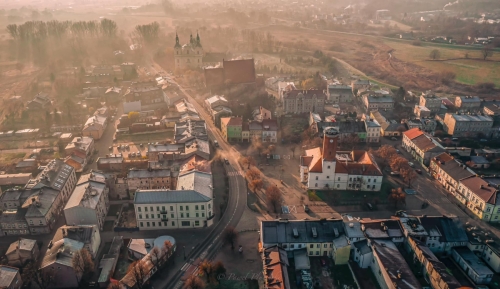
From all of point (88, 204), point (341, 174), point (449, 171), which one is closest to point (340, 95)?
point (449, 171)

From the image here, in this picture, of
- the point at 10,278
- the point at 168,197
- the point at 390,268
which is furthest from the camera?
the point at 168,197

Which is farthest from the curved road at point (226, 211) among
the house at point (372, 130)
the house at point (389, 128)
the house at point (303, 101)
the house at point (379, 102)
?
the house at point (379, 102)

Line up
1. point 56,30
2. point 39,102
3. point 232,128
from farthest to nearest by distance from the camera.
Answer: point 56,30 < point 39,102 < point 232,128

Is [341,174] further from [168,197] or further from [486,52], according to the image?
[486,52]

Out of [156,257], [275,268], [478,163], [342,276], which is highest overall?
[275,268]

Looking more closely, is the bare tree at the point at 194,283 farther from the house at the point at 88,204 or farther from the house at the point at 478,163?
the house at the point at 478,163

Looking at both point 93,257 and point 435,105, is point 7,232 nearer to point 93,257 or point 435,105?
point 93,257

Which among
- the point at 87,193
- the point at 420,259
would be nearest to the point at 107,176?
the point at 87,193
